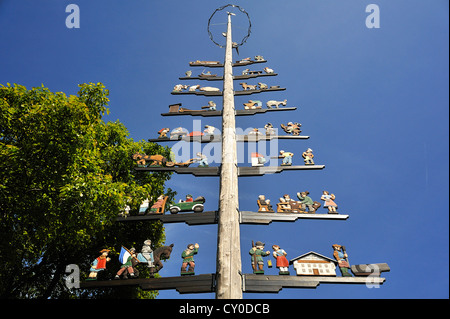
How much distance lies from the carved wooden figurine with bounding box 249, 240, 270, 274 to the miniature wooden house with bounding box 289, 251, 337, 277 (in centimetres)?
43

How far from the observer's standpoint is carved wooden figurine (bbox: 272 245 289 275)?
3928 millimetres

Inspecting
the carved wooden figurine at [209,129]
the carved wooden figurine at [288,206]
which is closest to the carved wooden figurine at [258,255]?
the carved wooden figurine at [288,206]

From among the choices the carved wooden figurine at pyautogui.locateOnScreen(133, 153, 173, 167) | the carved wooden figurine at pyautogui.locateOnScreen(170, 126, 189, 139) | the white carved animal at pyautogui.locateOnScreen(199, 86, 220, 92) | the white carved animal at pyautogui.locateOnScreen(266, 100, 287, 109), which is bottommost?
the carved wooden figurine at pyautogui.locateOnScreen(133, 153, 173, 167)

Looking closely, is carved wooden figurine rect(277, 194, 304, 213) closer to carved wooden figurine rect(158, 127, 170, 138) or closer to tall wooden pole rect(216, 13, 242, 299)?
tall wooden pole rect(216, 13, 242, 299)

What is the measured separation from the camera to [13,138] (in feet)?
22.5

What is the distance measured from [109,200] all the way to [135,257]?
3.44m

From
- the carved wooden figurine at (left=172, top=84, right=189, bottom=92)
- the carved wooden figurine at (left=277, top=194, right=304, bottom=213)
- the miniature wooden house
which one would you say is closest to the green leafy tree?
the carved wooden figurine at (left=172, top=84, right=189, bottom=92)

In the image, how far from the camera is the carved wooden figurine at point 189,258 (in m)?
3.94

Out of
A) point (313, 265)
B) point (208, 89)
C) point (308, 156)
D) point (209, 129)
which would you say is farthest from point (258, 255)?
point (208, 89)

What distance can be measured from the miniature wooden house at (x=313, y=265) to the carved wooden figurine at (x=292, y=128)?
2732 mm

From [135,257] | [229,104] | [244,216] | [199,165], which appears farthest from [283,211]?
[229,104]

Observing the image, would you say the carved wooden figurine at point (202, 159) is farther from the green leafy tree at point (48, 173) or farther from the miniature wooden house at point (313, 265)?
the miniature wooden house at point (313, 265)

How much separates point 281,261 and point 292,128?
303 cm
